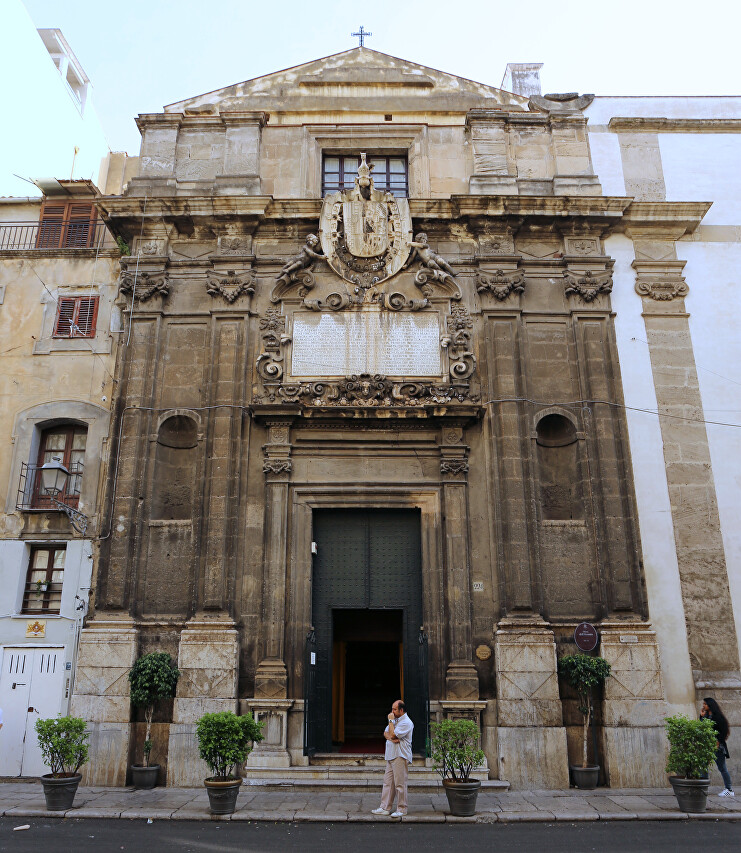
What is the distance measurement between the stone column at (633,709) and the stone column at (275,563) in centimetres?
604

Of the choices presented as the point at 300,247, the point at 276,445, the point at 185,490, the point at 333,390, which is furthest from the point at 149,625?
the point at 300,247

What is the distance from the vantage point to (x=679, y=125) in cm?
1894

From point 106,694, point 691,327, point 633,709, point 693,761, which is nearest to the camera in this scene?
point 693,761

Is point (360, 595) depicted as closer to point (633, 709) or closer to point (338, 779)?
point (338, 779)

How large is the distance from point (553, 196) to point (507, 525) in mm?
7457

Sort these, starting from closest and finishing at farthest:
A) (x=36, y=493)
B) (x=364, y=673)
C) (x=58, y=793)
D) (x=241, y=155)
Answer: (x=58, y=793), (x=36, y=493), (x=241, y=155), (x=364, y=673)

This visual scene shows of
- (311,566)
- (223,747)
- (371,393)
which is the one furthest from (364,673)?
(223,747)

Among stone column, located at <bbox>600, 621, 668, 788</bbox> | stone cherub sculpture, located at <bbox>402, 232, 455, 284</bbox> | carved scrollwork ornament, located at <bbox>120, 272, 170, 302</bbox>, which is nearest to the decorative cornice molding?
stone cherub sculpture, located at <bbox>402, 232, 455, 284</bbox>

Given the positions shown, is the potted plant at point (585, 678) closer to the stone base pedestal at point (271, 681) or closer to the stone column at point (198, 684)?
the stone base pedestal at point (271, 681)

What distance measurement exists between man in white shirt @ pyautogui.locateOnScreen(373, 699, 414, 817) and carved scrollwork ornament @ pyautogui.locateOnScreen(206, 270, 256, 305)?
9.54 metres

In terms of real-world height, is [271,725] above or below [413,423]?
below

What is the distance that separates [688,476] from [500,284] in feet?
18.7

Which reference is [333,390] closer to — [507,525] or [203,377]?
[203,377]

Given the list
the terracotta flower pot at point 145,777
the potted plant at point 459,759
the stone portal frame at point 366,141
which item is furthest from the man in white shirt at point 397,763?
the stone portal frame at point 366,141
